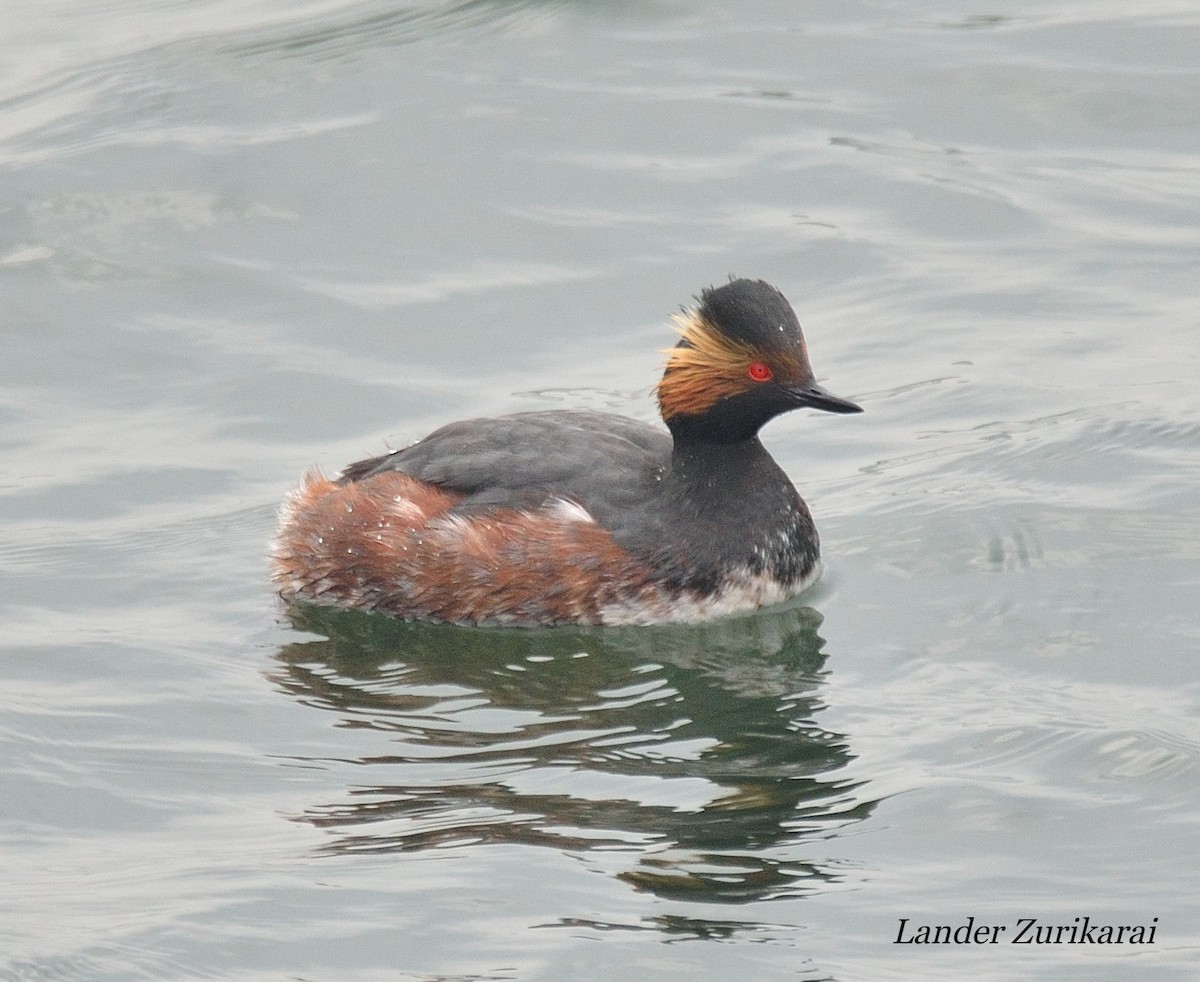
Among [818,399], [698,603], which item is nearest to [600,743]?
[698,603]

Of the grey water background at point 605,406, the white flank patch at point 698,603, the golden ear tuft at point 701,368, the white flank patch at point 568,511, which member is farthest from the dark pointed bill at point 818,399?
the white flank patch at point 568,511

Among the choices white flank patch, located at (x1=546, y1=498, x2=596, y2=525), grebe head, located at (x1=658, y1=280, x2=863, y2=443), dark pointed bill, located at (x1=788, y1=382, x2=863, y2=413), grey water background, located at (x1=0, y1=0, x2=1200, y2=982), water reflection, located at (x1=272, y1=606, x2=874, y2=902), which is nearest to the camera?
grey water background, located at (x1=0, y1=0, x2=1200, y2=982)

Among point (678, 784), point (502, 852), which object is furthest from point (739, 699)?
point (502, 852)

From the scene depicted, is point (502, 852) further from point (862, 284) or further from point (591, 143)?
point (591, 143)

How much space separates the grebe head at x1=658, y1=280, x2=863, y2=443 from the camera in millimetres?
9117

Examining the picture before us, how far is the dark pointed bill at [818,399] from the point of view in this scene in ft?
29.5

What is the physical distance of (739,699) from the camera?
8531 mm

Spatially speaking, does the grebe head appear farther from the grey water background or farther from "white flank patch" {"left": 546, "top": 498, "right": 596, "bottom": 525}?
the grey water background
